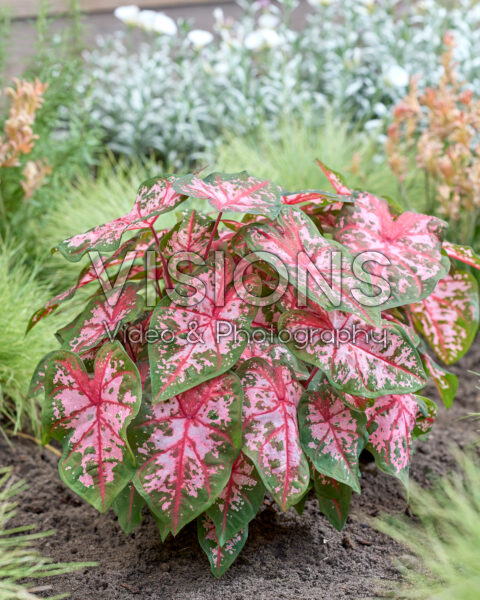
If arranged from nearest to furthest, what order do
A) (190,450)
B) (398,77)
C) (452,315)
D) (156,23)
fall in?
(190,450) < (452,315) < (398,77) < (156,23)

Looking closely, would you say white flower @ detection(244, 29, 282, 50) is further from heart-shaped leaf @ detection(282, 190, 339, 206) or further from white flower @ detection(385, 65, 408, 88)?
heart-shaped leaf @ detection(282, 190, 339, 206)

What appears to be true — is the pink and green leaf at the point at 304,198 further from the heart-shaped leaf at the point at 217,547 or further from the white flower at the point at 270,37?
the white flower at the point at 270,37

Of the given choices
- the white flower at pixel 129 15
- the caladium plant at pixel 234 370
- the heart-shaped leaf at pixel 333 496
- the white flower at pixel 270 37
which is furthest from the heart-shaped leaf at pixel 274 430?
the white flower at pixel 129 15

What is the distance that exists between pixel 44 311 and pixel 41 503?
0.52 metres

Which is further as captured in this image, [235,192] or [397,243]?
[397,243]

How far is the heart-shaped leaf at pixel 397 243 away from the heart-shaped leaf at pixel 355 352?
0.06 meters

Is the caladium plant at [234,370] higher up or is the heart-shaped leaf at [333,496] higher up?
the caladium plant at [234,370]

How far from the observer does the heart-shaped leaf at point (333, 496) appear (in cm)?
106

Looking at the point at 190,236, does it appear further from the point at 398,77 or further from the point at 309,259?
the point at 398,77

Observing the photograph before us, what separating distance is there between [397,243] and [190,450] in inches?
20.6

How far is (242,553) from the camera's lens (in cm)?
114

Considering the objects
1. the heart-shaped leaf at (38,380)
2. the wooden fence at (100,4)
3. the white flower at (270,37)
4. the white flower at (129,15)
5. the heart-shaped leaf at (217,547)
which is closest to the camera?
the heart-shaped leaf at (217,547)

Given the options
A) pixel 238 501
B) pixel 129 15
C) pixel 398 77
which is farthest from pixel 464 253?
pixel 129 15

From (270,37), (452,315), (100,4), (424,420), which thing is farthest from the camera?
(100,4)
